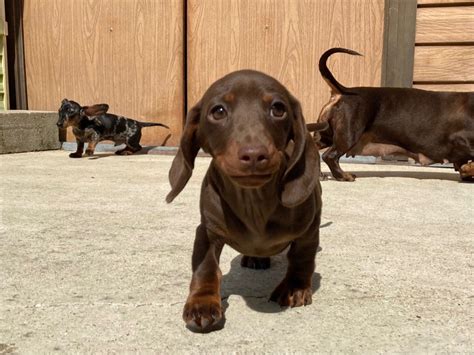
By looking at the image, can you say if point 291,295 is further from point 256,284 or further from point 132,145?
point 132,145

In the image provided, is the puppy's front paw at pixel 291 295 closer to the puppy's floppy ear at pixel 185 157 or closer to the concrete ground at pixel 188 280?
the concrete ground at pixel 188 280

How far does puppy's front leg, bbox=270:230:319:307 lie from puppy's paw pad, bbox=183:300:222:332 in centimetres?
28

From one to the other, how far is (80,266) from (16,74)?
→ 5619 millimetres

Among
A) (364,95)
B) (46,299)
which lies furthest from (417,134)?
(46,299)

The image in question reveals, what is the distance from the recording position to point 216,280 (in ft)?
6.06

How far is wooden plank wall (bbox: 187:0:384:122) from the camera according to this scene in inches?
248

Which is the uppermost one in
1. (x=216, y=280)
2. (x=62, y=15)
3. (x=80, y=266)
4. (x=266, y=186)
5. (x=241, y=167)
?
(x=62, y=15)

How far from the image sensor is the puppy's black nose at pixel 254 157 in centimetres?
156

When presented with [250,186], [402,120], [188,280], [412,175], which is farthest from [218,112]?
[412,175]

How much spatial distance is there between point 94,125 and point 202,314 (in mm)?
5004

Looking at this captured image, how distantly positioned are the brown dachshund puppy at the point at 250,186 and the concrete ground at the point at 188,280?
109 millimetres

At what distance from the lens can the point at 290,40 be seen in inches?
254

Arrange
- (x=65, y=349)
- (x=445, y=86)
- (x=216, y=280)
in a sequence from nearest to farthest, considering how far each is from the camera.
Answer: (x=65, y=349), (x=216, y=280), (x=445, y=86)

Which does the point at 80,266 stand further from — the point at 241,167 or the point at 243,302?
the point at 241,167
